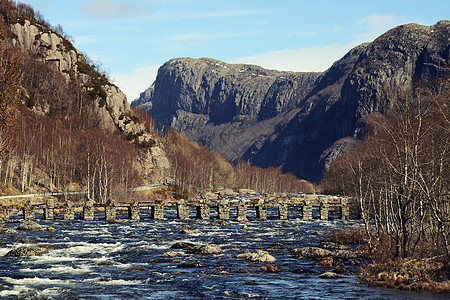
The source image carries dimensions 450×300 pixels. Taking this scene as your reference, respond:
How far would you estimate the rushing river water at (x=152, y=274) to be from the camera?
27.3 metres

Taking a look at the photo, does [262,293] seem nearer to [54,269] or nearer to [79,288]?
[79,288]

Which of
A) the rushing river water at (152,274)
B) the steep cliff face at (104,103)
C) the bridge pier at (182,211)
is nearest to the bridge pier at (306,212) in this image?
the bridge pier at (182,211)

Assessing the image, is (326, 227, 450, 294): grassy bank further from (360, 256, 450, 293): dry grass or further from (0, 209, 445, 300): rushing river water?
(0, 209, 445, 300): rushing river water

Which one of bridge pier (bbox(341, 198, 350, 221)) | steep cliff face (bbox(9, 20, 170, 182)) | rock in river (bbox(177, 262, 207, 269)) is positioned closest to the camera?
rock in river (bbox(177, 262, 207, 269))

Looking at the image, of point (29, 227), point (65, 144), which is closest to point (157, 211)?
point (29, 227)

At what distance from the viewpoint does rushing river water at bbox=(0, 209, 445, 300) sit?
89.5ft

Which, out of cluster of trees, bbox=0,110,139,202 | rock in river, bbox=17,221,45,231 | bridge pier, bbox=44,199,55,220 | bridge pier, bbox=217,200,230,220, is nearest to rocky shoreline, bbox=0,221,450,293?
rock in river, bbox=17,221,45,231

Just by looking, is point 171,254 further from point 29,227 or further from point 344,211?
point 344,211

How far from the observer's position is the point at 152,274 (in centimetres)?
3331

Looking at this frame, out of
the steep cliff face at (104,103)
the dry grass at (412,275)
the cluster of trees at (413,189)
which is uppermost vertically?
the steep cliff face at (104,103)

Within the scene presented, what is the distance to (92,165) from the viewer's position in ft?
428

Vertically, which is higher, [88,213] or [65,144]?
[65,144]

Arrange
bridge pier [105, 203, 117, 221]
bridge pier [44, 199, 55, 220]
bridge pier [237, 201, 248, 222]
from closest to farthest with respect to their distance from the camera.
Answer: bridge pier [105, 203, 117, 221]
bridge pier [44, 199, 55, 220]
bridge pier [237, 201, 248, 222]

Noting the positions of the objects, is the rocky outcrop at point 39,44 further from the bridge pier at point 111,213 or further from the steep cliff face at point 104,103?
the bridge pier at point 111,213
